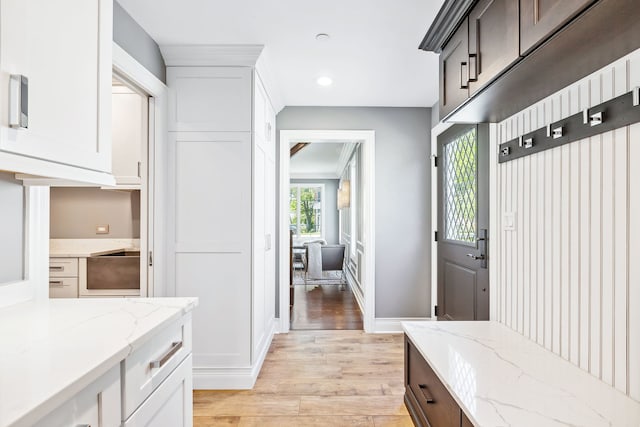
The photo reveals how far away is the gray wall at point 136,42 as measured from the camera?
2037 millimetres

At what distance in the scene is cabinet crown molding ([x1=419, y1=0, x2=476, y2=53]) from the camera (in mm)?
1681

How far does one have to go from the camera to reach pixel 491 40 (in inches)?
57.9

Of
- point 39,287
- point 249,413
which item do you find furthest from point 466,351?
point 39,287

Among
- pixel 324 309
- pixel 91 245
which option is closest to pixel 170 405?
pixel 91 245

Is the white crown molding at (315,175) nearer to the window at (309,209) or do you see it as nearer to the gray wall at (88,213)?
the window at (309,209)

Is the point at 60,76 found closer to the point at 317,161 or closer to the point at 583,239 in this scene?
the point at 583,239

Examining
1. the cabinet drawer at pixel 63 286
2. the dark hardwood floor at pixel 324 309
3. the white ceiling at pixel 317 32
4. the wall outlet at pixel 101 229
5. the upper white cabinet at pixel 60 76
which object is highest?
the white ceiling at pixel 317 32

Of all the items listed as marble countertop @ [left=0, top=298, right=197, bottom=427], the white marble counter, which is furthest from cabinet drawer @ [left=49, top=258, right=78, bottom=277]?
marble countertop @ [left=0, top=298, right=197, bottom=427]

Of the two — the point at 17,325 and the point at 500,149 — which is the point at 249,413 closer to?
the point at 17,325

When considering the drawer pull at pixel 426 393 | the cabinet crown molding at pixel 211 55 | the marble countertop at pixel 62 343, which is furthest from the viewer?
the cabinet crown molding at pixel 211 55

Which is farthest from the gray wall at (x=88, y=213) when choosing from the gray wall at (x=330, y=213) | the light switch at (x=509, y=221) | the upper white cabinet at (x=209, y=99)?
the gray wall at (x=330, y=213)

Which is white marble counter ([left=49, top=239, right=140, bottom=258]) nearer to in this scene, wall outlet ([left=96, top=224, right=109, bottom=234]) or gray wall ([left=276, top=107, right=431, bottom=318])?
wall outlet ([left=96, top=224, right=109, bottom=234])

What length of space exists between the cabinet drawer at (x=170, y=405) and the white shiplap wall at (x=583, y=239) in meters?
1.55

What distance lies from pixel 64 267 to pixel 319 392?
2069mm
